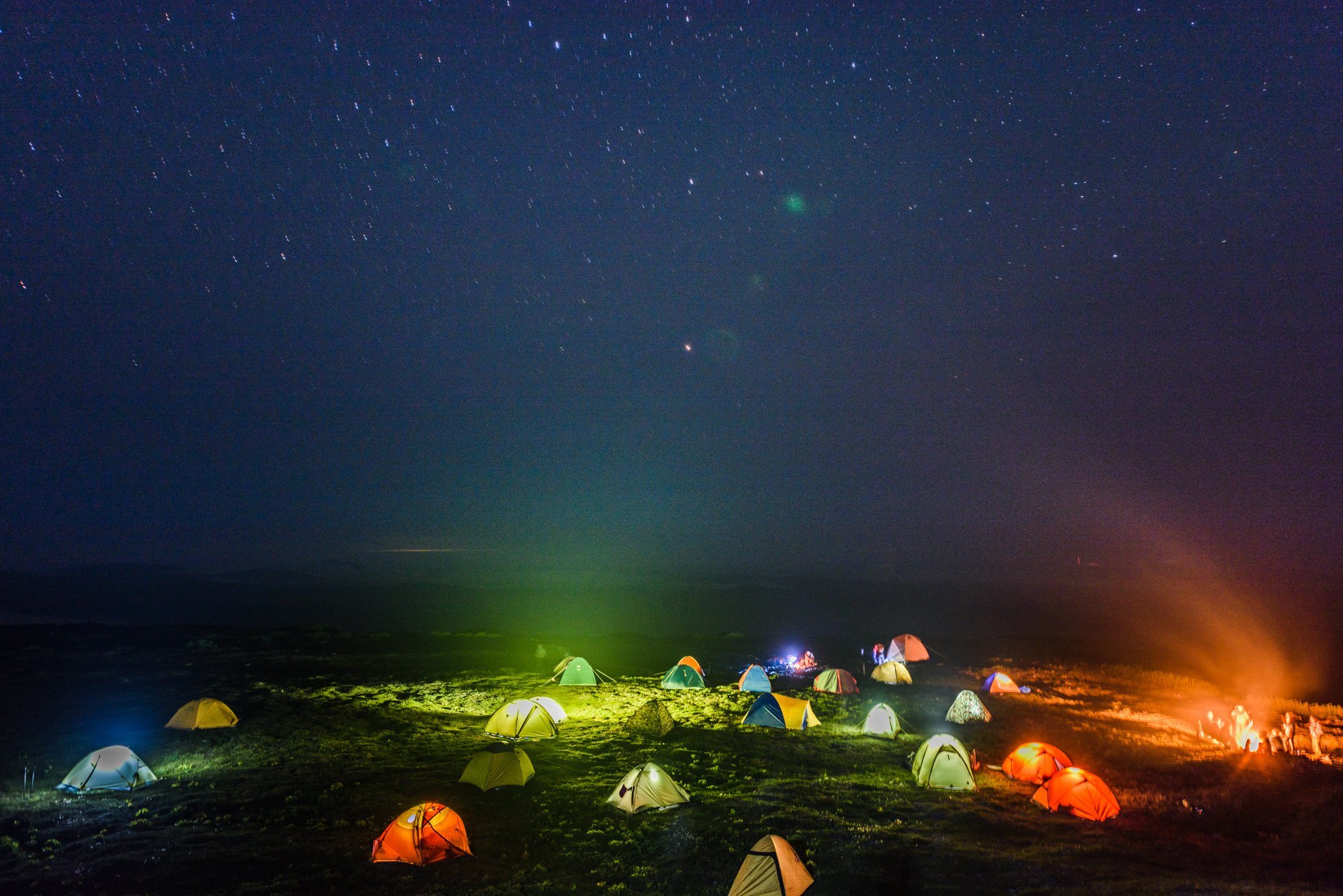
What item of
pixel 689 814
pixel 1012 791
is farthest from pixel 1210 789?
pixel 689 814

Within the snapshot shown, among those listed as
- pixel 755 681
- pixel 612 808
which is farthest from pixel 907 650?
pixel 612 808

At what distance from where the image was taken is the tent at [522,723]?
21578mm

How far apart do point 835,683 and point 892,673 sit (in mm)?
5056

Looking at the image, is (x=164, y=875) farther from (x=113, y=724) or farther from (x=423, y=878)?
(x=113, y=724)

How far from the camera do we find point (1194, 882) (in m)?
11.6

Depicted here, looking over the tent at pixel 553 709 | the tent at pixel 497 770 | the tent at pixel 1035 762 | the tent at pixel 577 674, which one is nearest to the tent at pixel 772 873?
the tent at pixel 497 770

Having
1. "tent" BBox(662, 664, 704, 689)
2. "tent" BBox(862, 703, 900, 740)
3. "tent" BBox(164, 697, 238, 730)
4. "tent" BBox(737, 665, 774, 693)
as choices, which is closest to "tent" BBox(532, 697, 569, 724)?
"tent" BBox(662, 664, 704, 689)

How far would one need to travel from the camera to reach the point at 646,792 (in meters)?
15.2

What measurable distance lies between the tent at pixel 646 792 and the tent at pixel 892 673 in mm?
20350

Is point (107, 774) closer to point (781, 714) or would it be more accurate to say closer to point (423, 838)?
point (423, 838)

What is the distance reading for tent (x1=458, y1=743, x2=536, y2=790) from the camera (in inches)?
647

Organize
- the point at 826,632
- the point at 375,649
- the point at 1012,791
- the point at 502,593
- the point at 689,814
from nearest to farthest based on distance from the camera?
the point at 689,814 < the point at 1012,791 < the point at 375,649 < the point at 826,632 < the point at 502,593

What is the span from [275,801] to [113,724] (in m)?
11.2

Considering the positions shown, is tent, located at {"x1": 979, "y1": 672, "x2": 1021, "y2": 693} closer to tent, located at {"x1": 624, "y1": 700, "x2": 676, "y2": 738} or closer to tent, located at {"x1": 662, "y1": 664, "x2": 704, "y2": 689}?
tent, located at {"x1": 662, "y1": 664, "x2": 704, "y2": 689}
